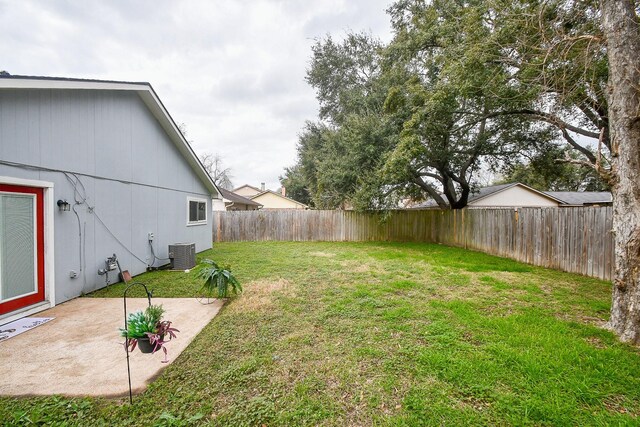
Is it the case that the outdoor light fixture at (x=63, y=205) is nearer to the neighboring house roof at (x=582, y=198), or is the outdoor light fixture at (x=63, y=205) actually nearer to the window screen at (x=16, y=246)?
the window screen at (x=16, y=246)

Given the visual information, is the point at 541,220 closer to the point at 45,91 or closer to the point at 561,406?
the point at 561,406

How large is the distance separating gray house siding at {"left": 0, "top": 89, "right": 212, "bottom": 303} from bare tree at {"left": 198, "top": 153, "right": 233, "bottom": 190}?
29.4 m

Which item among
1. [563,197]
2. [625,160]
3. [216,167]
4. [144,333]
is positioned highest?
[216,167]

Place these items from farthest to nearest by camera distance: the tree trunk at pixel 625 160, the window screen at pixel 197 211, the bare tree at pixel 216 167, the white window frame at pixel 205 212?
1. the bare tree at pixel 216 167
2. the window screen at pixel 197 211
3. the white window frame at pixel 205 212
4. the tree trunk at pixel 625 160

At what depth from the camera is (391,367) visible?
2508mm

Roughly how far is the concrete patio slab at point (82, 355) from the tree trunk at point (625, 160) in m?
5.08

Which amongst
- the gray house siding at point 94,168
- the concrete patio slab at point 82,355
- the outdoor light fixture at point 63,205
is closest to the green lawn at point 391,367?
the concrete patio slab at point 82,355

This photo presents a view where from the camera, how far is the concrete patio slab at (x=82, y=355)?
89.6 inches

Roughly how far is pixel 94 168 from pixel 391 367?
20.1ft

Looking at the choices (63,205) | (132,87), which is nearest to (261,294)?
(63,205)

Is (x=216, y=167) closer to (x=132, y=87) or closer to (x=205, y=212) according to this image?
(x=205, y=212)

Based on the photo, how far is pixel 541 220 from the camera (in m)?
7.07

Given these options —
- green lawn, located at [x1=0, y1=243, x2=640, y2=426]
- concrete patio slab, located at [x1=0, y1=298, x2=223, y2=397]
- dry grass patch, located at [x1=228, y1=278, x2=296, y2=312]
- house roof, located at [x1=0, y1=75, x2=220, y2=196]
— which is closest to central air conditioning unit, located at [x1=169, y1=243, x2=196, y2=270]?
green lawn, located at [x1=0, y1=243, x2=640, y2=426]

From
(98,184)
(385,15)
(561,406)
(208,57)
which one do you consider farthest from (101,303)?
(385,15)
